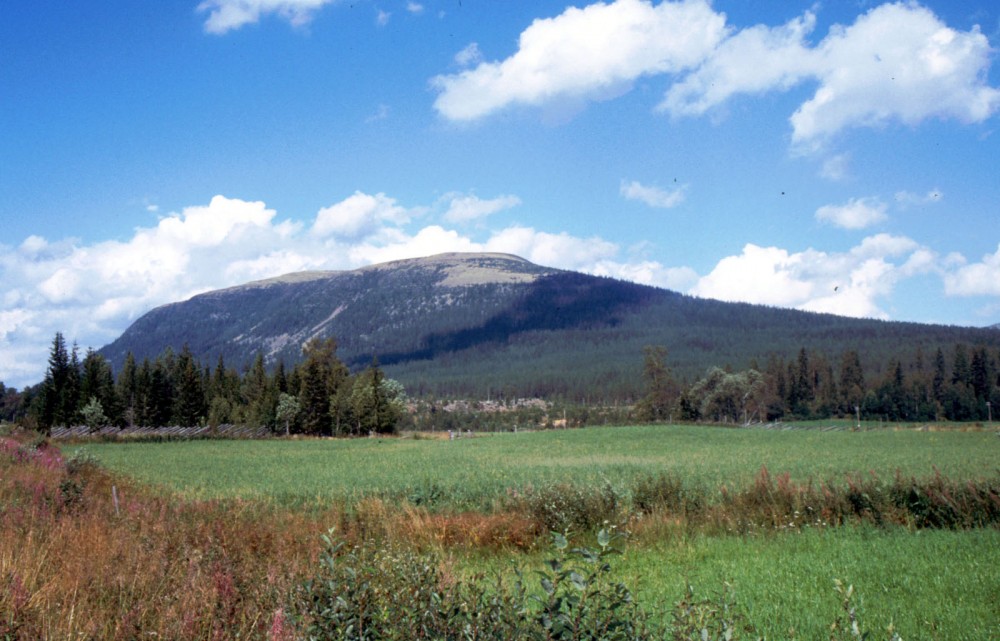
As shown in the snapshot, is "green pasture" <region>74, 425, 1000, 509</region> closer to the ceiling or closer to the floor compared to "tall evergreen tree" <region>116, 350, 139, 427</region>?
closer to the floor

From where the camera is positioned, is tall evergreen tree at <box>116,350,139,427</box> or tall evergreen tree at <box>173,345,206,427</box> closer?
tall evergreen tree at <box>116,350,139,427</box>

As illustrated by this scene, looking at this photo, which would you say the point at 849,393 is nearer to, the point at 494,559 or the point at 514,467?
the point at 514,467

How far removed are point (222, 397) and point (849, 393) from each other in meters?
116

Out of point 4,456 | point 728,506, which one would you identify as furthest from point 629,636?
point 4,456

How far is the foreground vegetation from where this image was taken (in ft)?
13.9

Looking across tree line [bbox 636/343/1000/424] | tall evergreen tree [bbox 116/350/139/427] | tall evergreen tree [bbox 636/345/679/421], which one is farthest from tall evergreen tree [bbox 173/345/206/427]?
tree line [bbox 636/343/1000/424]

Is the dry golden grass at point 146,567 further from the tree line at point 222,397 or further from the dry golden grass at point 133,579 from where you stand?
the tree line at point 222,397

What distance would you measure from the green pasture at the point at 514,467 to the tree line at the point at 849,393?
58.4m

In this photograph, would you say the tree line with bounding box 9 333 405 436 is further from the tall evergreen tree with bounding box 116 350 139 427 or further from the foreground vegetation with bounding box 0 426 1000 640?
the foreground vegetation with bounding box 0 426 1000 640

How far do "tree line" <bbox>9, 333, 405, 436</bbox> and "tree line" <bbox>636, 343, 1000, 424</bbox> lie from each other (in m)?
52.5

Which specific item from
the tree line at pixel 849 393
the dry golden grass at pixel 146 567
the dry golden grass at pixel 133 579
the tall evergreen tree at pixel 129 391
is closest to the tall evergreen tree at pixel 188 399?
the tall evergreen tree at pixel 129 391

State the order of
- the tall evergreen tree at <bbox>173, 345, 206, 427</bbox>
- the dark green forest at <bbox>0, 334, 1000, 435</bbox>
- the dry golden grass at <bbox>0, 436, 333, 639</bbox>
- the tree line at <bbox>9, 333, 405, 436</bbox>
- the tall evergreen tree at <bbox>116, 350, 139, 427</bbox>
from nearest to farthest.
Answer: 1. the dry golden grass at <bbox>0, 436, 333, 639</bbox>
2. the tree line at <bbox>9, 333, 405, 436</bbox>
3. the dark green forest at <bbox>0, 334, 1000, 435</bbox>
4. the tall evergreen tree at <bbox>116, 350, 139, 427</bbox>
5. the tall evergreen tree at <bbox>173, 345, 206, 427</bbox>

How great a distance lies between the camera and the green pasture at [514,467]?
20.7 meters

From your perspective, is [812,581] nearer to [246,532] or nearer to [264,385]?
[246,532]
